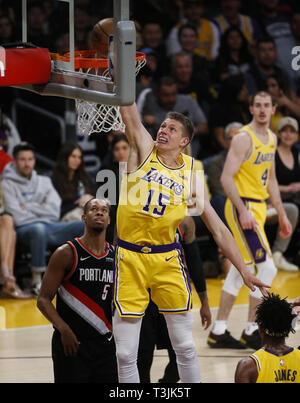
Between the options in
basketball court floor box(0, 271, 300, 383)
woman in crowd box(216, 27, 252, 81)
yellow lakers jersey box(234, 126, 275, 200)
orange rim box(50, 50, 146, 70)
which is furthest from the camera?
woman in crowd box(216, 27, 252, 81)

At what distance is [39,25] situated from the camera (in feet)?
37.0

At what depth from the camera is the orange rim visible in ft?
16.9

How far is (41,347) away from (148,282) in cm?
255

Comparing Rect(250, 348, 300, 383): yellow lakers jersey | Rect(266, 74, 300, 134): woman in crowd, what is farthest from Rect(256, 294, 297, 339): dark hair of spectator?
Rect(266, 74, 300, 134): woman in crowd

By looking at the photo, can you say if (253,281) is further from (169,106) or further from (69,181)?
(169,106)

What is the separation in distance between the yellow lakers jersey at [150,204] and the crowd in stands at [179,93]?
3931mm

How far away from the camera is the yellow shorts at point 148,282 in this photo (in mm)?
5062

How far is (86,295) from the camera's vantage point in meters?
5.40

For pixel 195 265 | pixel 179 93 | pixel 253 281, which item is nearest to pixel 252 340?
pixel 195 265

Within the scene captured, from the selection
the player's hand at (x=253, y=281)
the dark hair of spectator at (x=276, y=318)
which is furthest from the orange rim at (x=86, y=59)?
the dark hair of spectator at (x=276, y=318)

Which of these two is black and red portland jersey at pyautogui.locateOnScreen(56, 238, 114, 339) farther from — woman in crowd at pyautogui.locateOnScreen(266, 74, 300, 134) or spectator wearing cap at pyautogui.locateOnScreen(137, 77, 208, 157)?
woman in crowd at pyautogui.locateOnScreen(266, 74, 300, 134)

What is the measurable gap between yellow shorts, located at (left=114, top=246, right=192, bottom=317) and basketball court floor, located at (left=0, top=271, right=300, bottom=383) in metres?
1.37
